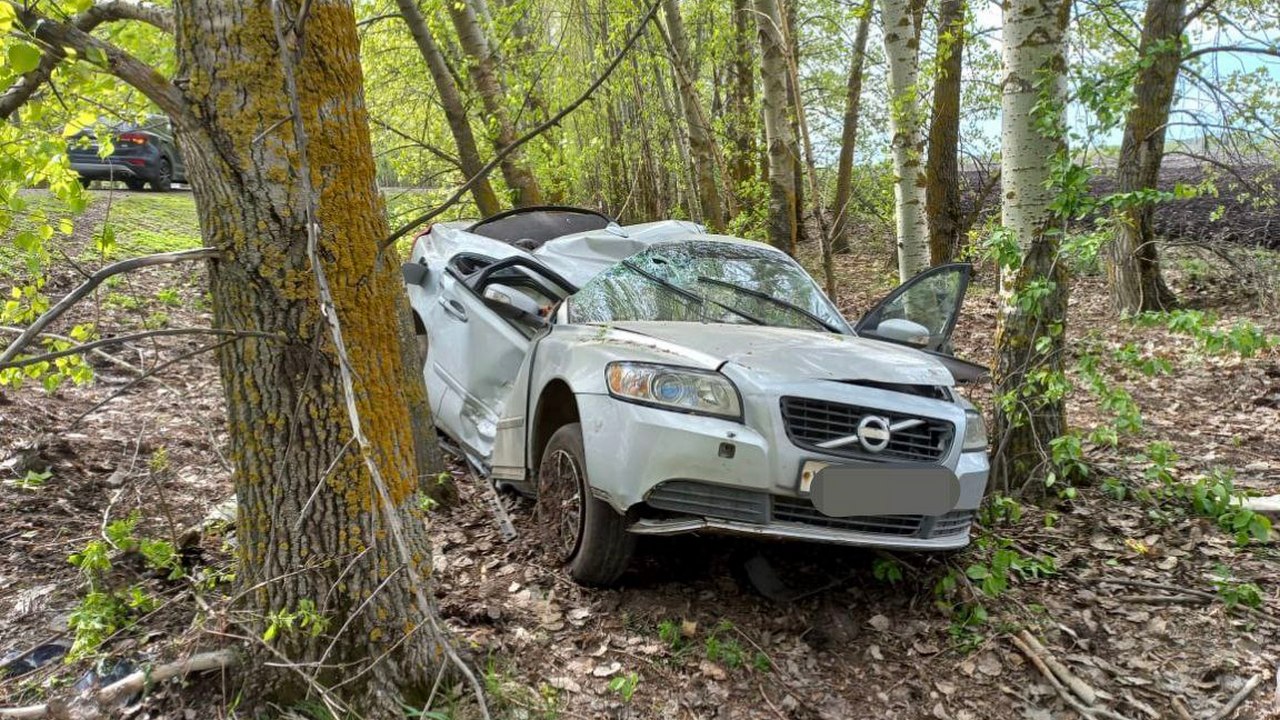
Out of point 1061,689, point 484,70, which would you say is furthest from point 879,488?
point 484,70

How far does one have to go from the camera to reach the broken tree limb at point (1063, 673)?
2.90 m

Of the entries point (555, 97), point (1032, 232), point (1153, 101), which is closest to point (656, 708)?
point (1032, 232)

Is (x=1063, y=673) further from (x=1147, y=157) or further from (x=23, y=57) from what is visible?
(x=1147, y=157)

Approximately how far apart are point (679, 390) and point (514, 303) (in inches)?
69.0

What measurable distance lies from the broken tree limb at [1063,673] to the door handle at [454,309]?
352 centimetres

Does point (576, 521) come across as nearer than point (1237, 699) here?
No

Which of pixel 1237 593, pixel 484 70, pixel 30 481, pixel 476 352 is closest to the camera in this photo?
pixel 1237 593

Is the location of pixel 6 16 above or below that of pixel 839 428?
above

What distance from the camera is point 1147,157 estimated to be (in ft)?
26.6

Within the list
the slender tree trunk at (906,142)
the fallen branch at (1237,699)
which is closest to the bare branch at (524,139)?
the fallen branch at (1237,699)

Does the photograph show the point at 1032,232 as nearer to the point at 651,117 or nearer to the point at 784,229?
the point at 784,229

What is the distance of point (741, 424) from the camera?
3043 millimetres

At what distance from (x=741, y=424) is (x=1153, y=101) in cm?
739

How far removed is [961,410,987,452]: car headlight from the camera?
342 centimetres
